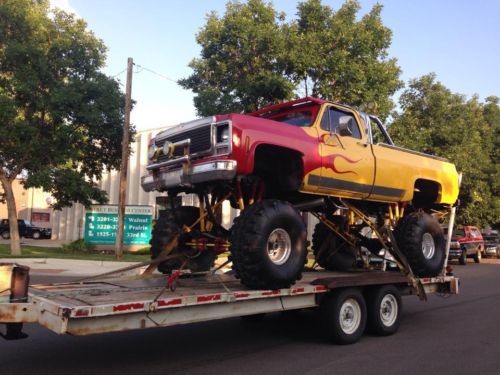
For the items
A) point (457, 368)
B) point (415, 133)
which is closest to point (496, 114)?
point (415, 133)

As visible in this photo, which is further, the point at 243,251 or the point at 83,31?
the point at 83,31

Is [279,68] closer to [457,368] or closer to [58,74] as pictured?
[58,74]

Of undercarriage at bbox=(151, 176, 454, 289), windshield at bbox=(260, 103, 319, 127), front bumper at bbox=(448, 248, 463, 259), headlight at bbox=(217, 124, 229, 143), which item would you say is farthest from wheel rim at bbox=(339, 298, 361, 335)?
front bumper at bbox=(448, 248, 463, 259)

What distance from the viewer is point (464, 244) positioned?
985 inches

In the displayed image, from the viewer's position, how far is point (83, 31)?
19.5 meters

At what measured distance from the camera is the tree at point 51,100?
58.8 feet

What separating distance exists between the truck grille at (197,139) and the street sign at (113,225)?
54.2ft

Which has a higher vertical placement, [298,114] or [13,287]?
[298,114]

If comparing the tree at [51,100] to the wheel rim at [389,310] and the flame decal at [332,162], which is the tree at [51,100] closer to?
the flame decal at [332,162]

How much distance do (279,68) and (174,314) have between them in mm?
13133

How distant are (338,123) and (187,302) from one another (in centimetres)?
372

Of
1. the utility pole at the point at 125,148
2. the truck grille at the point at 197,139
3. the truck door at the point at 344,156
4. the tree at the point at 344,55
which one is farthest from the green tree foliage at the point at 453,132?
the truck grille at the point at 197,139

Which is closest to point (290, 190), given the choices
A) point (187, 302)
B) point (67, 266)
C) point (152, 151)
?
point (152, 151)

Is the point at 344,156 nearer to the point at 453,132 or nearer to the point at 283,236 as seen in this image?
the point at 283,236
